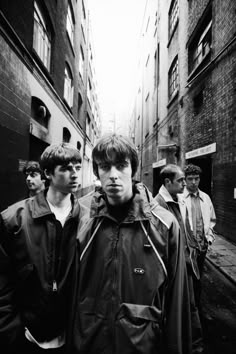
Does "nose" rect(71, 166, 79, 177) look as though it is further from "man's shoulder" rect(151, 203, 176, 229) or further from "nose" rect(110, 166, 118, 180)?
"man's shoulder" rect(151, 203, 176, 229)

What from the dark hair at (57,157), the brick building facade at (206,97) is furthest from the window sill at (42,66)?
the brick building facade at (206,97)

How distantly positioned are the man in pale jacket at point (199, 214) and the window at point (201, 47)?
5730mm

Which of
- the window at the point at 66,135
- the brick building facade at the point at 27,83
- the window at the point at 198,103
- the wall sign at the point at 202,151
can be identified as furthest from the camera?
the window at the point at 66,135

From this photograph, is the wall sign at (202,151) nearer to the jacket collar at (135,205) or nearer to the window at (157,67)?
the jacket collar at (135,205)

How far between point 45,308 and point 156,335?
0.72 metres

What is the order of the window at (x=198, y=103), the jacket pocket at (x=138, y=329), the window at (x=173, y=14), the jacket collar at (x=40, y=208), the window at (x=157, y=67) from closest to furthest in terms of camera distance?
the jacket pocket at (x=138, y=329)
the jacket collar at (x=40, y=208)
the window at (x=198, y=103)
the window at (x=173, y=14)
the window at (x=157, y=67)

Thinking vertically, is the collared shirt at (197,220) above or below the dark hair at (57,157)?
below

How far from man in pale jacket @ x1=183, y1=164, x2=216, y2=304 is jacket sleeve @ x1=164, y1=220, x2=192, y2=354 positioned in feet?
6.49

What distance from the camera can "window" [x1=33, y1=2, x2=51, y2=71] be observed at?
20.2 ft

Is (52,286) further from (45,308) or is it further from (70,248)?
(70,248)

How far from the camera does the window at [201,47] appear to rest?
712cm

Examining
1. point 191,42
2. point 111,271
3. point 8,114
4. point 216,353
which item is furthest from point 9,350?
point 191,42

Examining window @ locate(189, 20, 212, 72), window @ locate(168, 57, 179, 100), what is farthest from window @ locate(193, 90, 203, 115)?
window @ locate(168, 57, 179, 100)

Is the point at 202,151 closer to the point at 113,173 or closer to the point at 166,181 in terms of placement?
the point at 166,181
